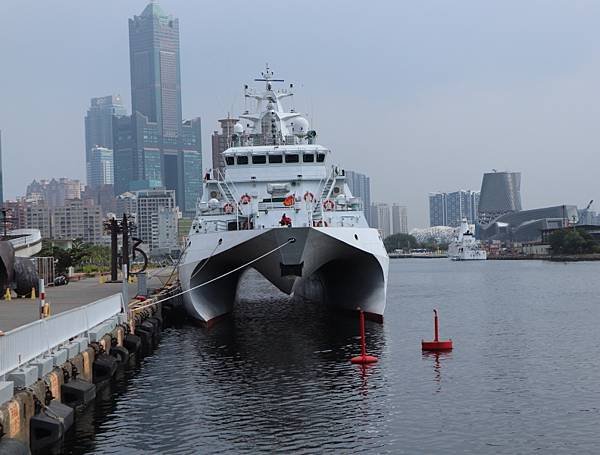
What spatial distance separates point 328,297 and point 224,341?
14567 millimetres

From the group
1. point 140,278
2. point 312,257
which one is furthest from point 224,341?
point 140,278

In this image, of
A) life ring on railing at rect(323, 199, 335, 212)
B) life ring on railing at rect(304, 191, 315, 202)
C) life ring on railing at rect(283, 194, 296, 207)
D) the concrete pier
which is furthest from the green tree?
the concrete pier

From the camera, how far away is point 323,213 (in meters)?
37.6

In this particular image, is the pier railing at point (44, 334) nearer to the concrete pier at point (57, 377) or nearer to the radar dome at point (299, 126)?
the concrete pier at point (57, 377)

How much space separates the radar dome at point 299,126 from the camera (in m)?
46.1

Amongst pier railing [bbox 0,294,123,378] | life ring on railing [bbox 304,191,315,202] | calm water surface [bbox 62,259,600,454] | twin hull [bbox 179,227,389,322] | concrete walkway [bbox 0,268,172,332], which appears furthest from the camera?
life ring on railing [bbox 304,191,315,202]

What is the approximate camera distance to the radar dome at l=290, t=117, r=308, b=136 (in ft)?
151

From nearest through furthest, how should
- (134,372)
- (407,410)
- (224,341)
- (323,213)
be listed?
(407,410) → (134,372) → (224,341) → (323,213)

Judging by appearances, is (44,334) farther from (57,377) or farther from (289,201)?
(289,201)

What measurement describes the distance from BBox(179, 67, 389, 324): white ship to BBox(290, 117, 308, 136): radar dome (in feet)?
0.17

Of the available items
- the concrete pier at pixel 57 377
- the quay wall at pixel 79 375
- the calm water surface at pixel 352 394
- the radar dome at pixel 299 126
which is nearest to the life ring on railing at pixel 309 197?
the calm water surface at pixel 352 394

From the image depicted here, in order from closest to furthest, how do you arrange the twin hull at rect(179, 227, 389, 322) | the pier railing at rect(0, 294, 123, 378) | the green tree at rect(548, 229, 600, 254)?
1. the pier railing at rect(0, 294, 123, 378)
2. the twin hull at rect(179, 227, 389, 322)
3. the green tree at rect(548, 229, 600, 254)

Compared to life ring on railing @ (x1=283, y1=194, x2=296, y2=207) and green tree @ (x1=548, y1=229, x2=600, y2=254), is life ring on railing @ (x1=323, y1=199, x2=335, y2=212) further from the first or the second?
green tree @ (x1=548, y1=229, x2=600, y2=254)

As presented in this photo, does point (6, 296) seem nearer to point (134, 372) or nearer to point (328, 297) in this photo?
point (134, 372)
